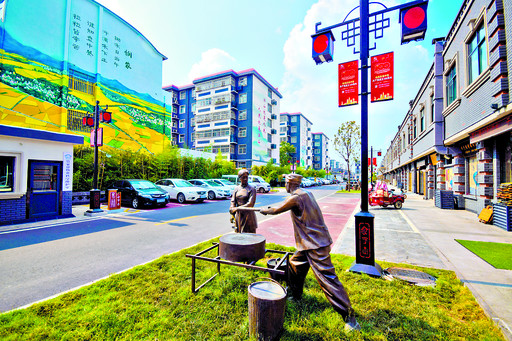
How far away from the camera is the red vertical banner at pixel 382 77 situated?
14.9 feet

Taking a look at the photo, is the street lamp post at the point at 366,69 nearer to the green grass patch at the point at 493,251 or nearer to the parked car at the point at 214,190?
the green grass patch at the point at 493,251

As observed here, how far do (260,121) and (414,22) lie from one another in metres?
43.6

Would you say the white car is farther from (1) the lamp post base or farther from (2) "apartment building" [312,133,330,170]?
(2) "apartment building" [312,133,330,170]

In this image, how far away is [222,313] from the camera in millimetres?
3064

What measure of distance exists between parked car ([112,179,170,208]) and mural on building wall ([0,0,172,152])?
10.6 metres

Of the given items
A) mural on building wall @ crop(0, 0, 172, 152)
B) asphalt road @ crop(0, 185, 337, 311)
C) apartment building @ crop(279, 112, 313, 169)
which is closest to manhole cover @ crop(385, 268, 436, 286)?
asphalt road @ crop(0, 185, 337, 311)

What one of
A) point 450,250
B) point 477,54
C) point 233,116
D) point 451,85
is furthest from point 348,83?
point 233,116

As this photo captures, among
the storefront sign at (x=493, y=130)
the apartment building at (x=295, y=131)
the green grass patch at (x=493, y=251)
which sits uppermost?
the apartment building at (x=295, y=131)

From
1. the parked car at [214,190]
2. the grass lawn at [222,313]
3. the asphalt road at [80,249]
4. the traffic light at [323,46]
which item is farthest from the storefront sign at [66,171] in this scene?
the traffic light at [323,46]

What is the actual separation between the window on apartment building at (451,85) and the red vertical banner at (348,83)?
41.6ft

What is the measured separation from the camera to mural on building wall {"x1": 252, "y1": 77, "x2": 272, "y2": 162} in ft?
147

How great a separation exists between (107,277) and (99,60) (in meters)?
24.8

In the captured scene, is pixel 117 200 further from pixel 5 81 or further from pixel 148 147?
pixel 148 147

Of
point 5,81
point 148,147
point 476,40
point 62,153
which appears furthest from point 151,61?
point 476,40
